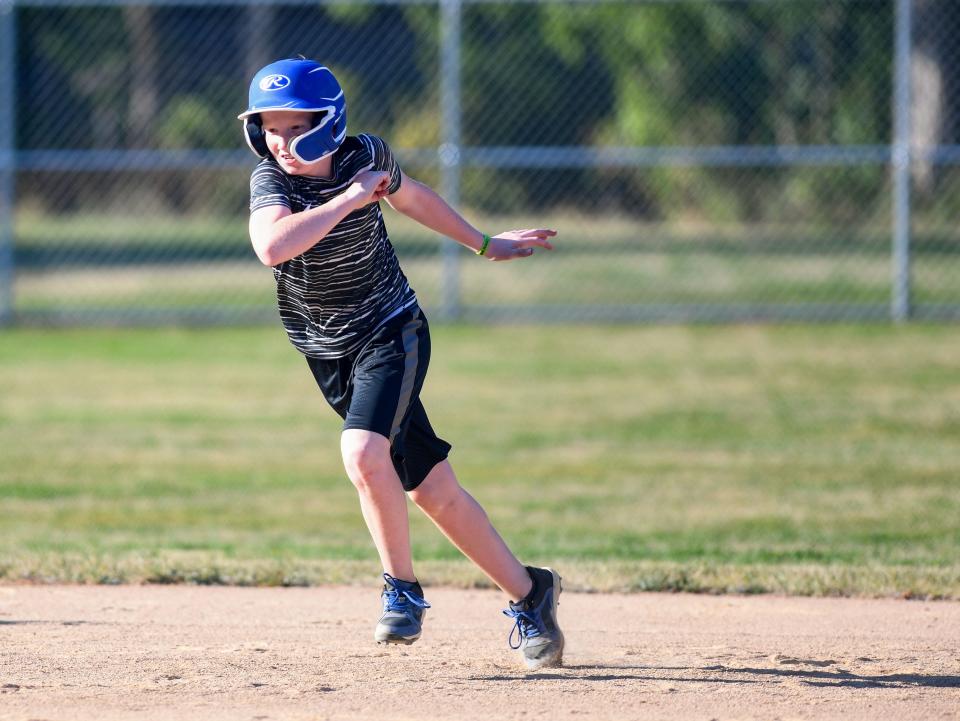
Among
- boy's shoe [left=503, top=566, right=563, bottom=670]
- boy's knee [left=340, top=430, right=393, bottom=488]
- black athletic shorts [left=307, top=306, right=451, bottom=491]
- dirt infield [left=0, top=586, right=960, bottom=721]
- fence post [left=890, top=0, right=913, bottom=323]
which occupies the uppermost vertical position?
fence post [left=890, top=0, right=913, bottom=323]

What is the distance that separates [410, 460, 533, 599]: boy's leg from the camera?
4.35 meters

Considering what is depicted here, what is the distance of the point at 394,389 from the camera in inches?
165

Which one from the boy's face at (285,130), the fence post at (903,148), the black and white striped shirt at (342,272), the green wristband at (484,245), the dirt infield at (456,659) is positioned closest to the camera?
the dirt infield at (456,659)

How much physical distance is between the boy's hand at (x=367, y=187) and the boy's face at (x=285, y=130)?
0.59 feet

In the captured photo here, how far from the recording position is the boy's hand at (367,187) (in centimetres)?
395

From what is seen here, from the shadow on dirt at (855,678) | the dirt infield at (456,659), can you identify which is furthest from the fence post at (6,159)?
the shadow on dirt at (855,678)

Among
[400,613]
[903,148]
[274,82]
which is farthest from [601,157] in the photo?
[400,613]

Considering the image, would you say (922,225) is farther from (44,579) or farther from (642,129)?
(44,579)

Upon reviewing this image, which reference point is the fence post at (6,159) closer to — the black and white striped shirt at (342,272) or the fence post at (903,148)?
the fence post at (903,148)

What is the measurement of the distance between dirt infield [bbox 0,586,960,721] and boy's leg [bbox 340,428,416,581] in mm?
370

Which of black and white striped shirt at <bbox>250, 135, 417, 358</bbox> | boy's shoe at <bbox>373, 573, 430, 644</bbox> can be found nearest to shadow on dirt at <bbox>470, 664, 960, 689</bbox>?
boy's shoe at <bbox>373, 573, 430, 644</bbox>

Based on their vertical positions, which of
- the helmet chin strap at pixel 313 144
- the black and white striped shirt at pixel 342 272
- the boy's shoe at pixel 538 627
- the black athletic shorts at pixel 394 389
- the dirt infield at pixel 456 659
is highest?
the helmet chin strap at pixel 313 144

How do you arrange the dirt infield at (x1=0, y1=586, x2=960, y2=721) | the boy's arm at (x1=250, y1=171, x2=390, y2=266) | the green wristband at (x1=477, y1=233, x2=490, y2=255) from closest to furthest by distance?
the boy's arm at (x1=250, y1=171, x2=390, y2=266), the dirt infield at (x1=0, y1=586, x2=960, y2=721), the green wristband at (x1=477, y1=233, x2=490, y2=255)

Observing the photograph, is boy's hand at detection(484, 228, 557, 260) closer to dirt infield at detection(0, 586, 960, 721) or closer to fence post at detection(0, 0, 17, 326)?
dirt infield at detection(0, 586, 960, 721)
